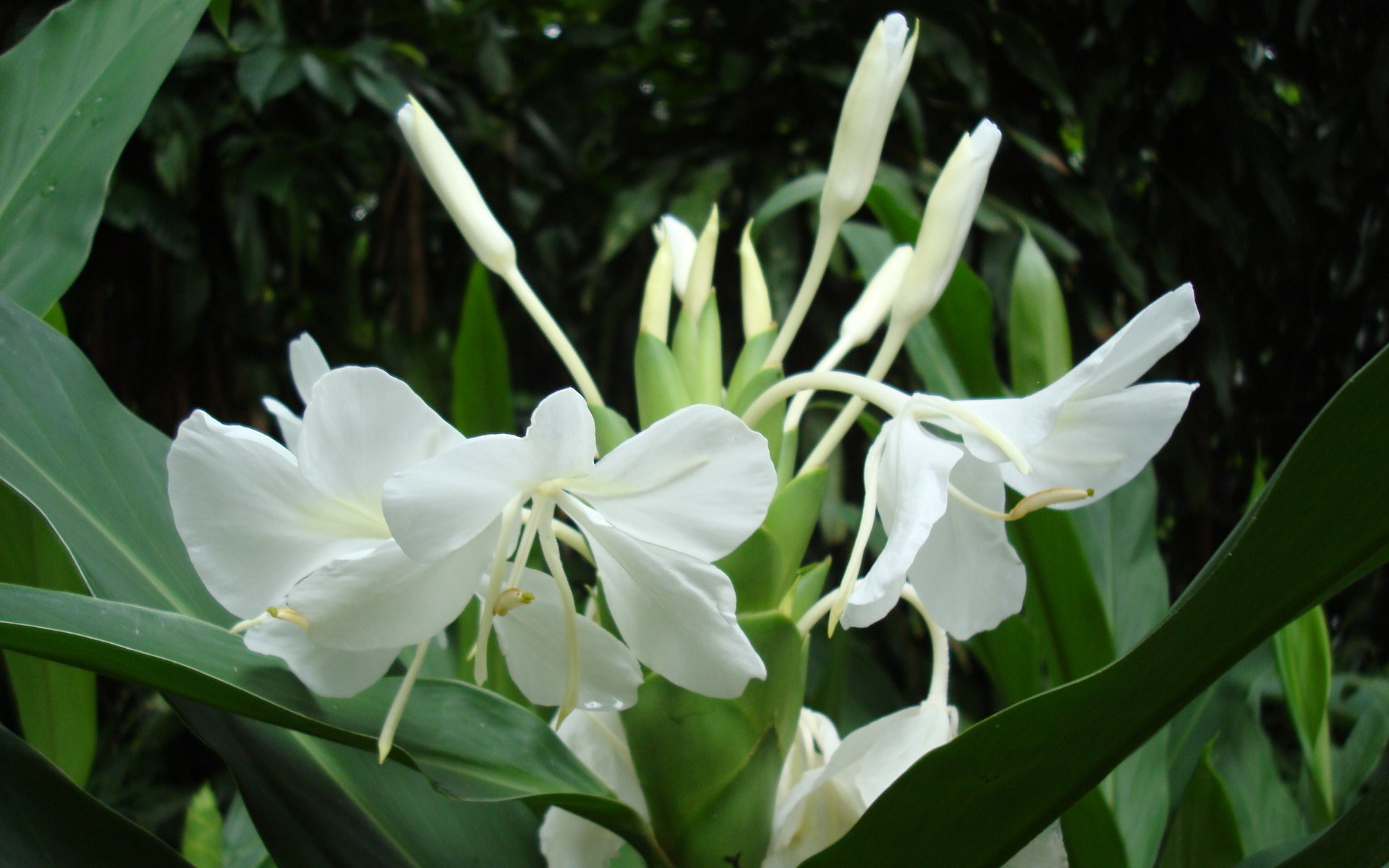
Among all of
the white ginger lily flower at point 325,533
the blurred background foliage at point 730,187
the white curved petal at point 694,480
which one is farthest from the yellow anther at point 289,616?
the blurred background foliage at point 730,187

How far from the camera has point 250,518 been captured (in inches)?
13.5

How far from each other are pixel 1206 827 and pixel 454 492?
0.48 meters

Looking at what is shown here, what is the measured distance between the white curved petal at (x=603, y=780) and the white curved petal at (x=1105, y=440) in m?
0.22

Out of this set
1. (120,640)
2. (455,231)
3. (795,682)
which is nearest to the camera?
(120,640)

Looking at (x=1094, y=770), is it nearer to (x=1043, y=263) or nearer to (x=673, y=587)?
(x=673, y=587)

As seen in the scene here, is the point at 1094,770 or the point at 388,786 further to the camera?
the point at 388,786

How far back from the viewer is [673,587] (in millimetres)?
335

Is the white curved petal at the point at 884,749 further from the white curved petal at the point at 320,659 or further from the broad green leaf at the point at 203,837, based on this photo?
the broad green leaf at the point at 203,837

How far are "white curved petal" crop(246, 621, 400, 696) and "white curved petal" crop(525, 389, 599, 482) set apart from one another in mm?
104

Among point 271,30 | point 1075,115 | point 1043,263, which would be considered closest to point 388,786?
point 1043,263

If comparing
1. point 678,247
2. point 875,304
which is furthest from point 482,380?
point 875,304

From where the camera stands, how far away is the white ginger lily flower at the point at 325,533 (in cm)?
32

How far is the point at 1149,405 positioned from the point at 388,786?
0.40 meters

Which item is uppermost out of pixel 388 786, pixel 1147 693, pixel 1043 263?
pixel 1043 263
